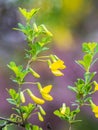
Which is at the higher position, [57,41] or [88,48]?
[57,41]

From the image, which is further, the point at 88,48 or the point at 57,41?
the point at 57,41

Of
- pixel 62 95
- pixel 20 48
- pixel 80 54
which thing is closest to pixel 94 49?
pixel 62 95

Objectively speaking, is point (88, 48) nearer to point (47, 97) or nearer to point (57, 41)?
point (47, 97)

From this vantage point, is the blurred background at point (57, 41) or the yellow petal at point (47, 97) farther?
the blurred background at point (57, 41)

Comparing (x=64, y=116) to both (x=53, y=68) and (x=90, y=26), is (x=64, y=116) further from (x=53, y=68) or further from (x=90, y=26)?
(x=90, y=26)

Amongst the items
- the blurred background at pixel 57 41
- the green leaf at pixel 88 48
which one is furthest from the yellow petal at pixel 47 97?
the blurred background at pixel 57 41

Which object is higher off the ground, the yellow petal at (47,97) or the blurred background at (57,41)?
the blurred background at (57,41)

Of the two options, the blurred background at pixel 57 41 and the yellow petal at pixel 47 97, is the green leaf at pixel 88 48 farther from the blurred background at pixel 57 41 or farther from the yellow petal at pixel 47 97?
the blurred background at pixel 57 41

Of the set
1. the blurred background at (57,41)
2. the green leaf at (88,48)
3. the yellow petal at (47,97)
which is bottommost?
the yellow petal at (47,97)

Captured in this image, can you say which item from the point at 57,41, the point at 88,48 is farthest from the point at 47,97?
the point at 57,41
